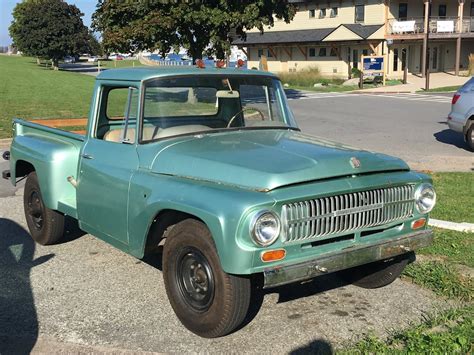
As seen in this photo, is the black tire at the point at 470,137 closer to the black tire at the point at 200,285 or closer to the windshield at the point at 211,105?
the windshield at the point at 211,105

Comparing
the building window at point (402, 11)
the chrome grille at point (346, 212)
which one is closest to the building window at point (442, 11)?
the building window at point (402, 11)

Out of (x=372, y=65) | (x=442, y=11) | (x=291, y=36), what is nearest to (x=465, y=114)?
(x=372, y=65)

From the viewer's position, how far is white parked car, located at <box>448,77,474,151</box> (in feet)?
39.9

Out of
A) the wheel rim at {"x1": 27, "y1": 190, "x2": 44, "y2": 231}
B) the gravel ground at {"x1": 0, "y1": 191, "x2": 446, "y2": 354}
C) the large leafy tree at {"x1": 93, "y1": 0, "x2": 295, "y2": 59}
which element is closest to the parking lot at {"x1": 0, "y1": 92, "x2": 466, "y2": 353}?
the gravel ground at {"x1": 0, "y1": 191, "x2": 446, "y2": 354}

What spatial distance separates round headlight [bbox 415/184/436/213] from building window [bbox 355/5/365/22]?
4419 centimetres

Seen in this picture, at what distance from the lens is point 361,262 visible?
394cm

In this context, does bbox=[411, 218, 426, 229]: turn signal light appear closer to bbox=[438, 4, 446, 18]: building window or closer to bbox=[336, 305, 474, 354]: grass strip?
bbox=[336, 305, 474, 354]: grass strip

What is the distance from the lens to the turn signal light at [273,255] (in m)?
3.56

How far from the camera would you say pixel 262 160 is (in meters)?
3.98

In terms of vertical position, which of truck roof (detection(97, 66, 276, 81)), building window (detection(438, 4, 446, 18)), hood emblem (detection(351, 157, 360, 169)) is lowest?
hood emblem (detection(351, 157, 360, 169))

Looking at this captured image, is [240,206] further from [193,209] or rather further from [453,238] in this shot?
[453,238]

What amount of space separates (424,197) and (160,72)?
2.32m

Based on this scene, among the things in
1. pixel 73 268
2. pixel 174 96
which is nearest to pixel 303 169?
pixel 174 96

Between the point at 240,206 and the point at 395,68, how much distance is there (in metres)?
44.5
